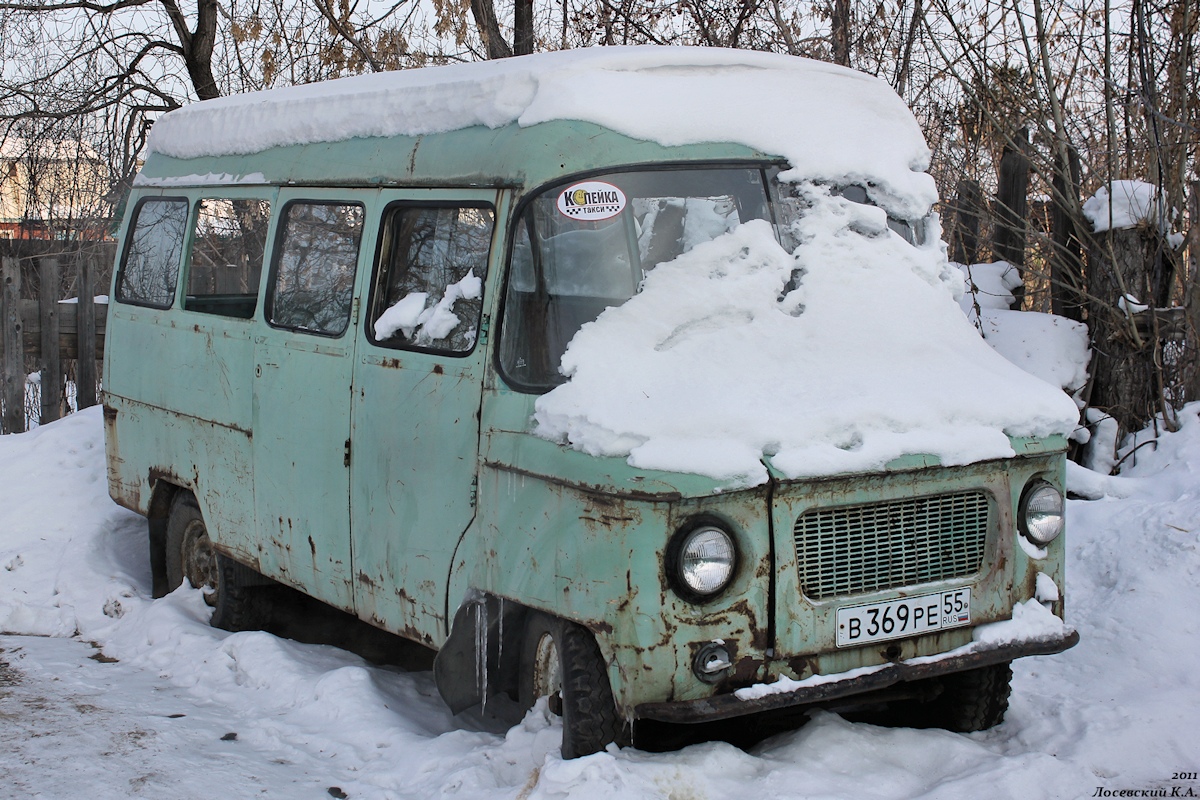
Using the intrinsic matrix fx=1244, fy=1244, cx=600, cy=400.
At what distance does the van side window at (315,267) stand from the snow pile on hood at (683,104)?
1.11 ft

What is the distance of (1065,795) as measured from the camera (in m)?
3.68

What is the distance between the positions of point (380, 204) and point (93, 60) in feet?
32.2

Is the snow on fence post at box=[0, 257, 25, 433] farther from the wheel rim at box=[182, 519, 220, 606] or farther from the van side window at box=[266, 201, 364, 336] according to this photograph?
the van side window at box=[266, 201, 364, 336]

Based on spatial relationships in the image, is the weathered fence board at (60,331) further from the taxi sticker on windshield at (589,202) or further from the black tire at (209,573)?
the taxi sticker on windshield at (589,202)

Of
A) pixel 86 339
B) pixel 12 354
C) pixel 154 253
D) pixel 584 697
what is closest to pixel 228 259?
pixel 154 253

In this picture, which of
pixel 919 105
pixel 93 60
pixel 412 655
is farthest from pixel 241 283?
pixel 93 60

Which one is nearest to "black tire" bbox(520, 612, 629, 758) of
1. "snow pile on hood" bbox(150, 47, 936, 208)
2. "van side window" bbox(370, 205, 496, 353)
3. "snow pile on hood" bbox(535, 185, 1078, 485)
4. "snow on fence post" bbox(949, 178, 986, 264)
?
"snow pile on hood" bbox(535, 185, 1078, 485)

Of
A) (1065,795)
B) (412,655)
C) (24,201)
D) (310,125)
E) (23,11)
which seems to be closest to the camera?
(1065,795)

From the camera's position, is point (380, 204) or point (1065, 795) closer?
point (1065, 795)

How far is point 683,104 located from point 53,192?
13.8 metres

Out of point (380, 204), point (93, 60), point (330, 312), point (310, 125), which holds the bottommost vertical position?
point (330, 312)

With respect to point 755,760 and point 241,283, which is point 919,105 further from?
point 755,760

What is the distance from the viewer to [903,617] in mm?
3834

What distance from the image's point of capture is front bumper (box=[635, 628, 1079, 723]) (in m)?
3.52
